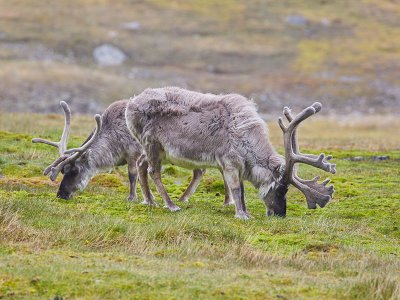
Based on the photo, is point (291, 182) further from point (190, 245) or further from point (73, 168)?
point (73, 168)

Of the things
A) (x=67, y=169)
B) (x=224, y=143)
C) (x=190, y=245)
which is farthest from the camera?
(x=67, y=169)

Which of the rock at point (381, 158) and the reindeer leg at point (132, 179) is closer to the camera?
the reindeer leg at point (132, 179)

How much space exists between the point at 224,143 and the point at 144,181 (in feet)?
8.61

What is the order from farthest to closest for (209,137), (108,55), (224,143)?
(108,55)
(209,137)
(224,143)

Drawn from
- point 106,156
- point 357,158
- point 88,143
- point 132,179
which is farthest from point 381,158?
point 88,143

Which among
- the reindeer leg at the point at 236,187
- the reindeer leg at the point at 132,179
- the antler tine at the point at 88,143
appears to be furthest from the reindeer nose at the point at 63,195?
the reindeer leg at the point at 236,187

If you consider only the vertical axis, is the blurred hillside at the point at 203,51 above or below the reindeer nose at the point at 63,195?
below

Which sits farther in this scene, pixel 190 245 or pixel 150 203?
pixel 150 203

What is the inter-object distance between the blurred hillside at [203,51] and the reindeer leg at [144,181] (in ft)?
189

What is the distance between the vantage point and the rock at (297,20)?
107m

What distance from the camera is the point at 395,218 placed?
18.2 meters

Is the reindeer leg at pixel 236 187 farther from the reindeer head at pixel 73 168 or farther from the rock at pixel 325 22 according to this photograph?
the rock at pixel 325 22

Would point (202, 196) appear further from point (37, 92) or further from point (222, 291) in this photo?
point (37, 92)

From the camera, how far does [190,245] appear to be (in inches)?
531
